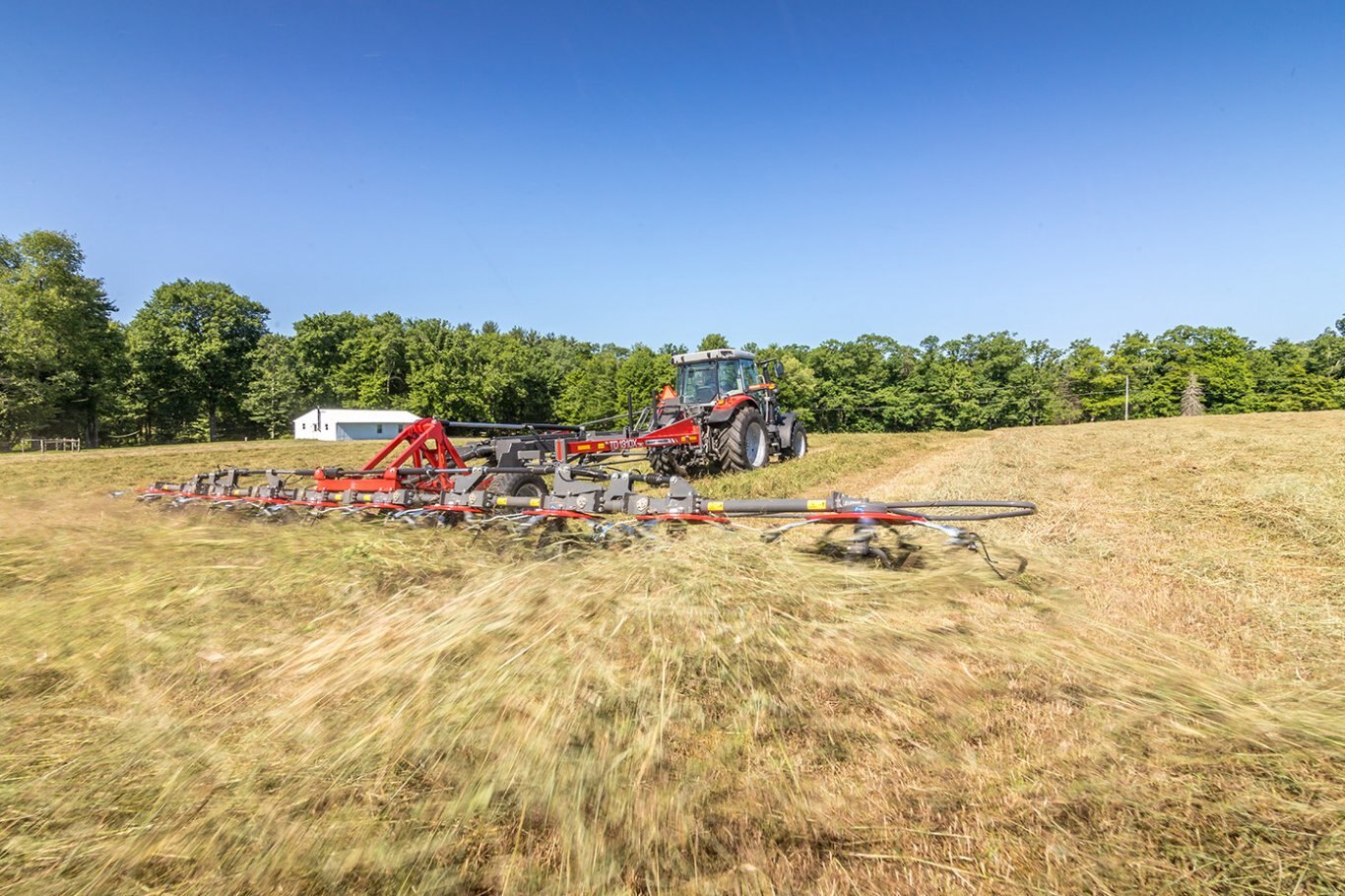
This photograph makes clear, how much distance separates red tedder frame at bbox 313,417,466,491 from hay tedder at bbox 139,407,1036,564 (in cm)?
1

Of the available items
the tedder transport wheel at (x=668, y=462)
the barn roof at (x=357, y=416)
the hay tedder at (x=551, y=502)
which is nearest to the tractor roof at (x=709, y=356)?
the tedder transport wheel at (x=668, y=462)

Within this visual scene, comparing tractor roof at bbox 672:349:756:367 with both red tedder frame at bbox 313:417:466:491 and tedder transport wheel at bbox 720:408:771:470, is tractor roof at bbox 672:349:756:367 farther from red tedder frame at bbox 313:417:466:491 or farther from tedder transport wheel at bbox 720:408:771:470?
red tedder frame at bbox 313:417:466:491

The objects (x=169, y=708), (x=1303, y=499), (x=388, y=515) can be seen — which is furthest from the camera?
(x=388, y=515)

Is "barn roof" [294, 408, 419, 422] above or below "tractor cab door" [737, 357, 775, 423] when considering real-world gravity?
above

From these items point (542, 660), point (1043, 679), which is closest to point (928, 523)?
point (1043, 679)

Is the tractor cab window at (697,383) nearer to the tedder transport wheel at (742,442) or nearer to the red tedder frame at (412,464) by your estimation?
the tedder transport wheel at (742,442)

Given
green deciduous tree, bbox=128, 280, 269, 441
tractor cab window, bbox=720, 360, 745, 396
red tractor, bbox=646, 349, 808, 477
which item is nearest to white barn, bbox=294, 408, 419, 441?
green deciduous tree, bbox=128, 280, 269, 441

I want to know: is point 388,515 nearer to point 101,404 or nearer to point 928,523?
point 928,523

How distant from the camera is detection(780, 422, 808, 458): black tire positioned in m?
13.8

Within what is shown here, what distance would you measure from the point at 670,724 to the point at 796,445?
497 inches

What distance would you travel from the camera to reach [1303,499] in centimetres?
499

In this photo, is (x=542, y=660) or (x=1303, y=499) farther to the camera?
(x=1303, y=499)

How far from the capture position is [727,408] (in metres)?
11.2

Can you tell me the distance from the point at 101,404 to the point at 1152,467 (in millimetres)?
53448
